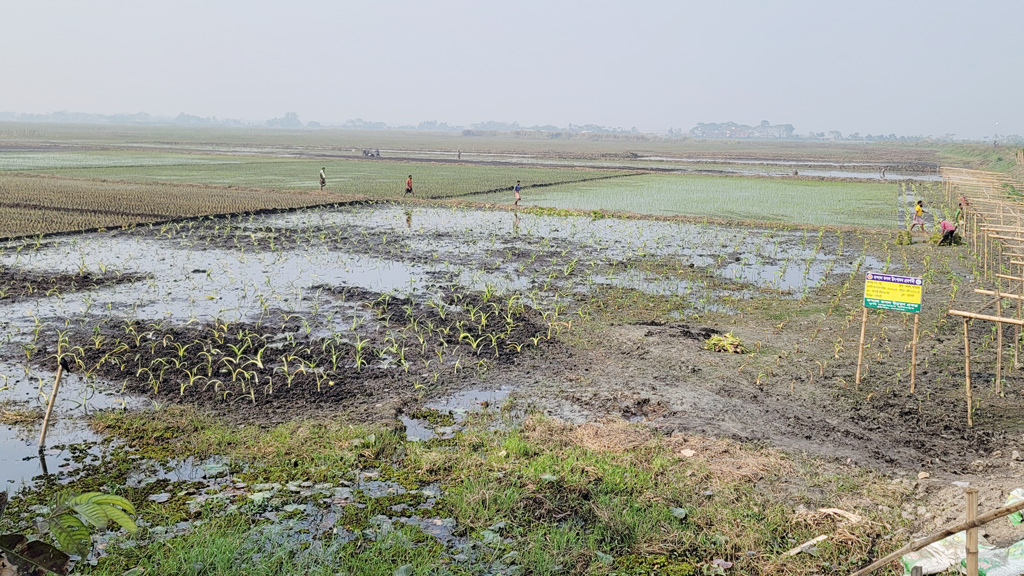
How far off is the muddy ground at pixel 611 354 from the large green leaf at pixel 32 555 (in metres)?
4.04

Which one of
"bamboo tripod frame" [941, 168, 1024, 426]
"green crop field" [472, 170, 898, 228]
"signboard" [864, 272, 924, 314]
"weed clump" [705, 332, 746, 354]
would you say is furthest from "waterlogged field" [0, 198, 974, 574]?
"green crop field" [472, 170, 898, 228]

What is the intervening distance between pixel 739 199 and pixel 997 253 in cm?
1211

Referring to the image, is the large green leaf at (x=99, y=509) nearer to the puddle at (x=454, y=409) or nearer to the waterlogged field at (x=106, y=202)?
the puddle at (x=454, y=409)

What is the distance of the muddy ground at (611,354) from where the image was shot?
6.65m

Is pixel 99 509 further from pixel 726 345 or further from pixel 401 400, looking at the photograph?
pixel 726 345

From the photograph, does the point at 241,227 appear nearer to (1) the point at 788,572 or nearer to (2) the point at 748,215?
(2) the point at 748,215

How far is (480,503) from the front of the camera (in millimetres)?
5090

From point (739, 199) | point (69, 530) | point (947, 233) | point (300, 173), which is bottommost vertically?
point (69, 530)

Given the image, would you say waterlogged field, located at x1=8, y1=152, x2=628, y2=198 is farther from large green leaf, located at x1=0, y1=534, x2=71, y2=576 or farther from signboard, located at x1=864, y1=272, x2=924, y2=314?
large green leaf, located at x1=0, y1=534, x2=71, y2=576

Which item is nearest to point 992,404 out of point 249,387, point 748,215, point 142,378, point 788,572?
point 788,572

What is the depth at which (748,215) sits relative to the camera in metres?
22.4

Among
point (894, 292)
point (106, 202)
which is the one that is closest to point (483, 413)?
point (894, 292)

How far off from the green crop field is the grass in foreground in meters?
17.5

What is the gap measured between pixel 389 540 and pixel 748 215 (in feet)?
65.7
